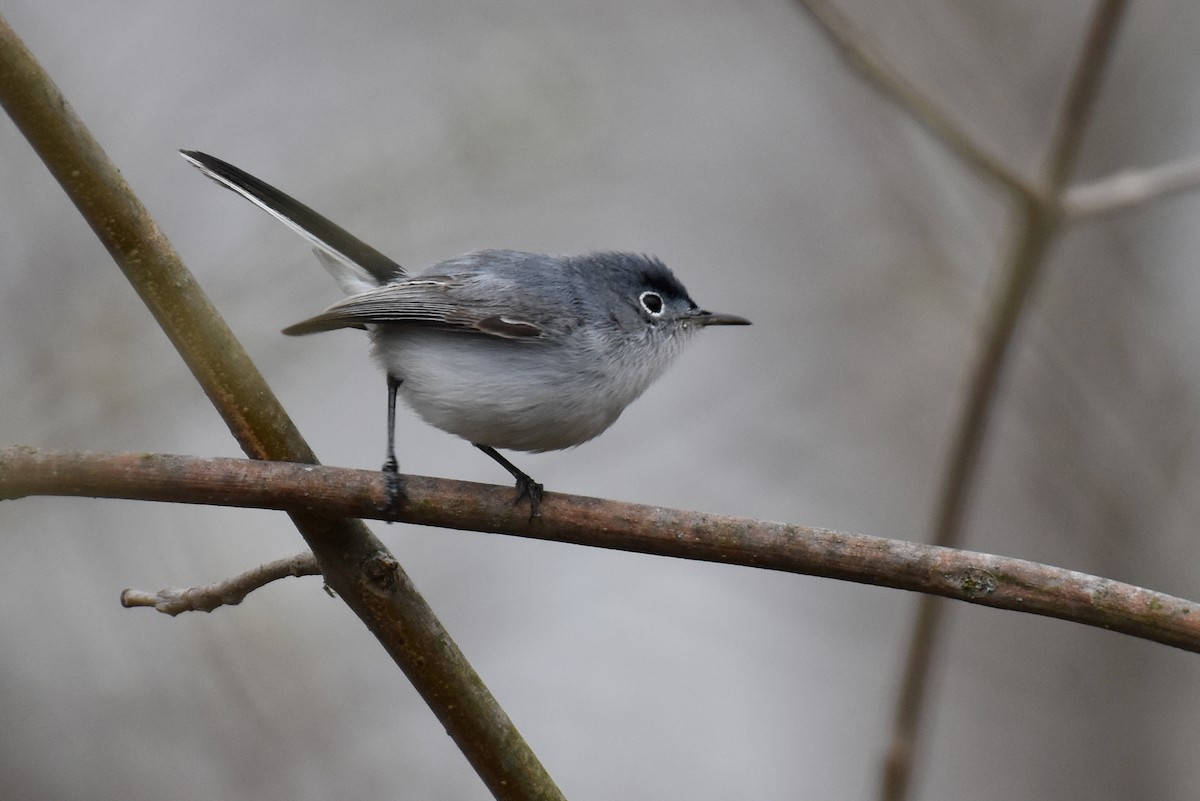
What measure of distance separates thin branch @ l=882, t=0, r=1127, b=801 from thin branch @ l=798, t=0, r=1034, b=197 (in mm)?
107

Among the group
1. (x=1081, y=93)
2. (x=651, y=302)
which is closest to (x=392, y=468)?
(x=651, y=302)

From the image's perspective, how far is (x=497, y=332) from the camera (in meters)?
3.15

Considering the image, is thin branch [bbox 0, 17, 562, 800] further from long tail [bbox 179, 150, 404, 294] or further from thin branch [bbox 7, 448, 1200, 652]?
long tail [bbox 179, 150, 404, 294]

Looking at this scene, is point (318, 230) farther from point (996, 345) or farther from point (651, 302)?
point (996, 345)

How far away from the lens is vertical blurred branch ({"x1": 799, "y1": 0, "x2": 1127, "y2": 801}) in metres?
3.12

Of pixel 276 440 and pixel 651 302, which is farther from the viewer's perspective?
pixel 651 302

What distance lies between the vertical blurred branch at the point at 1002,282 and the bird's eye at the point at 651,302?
0.95m

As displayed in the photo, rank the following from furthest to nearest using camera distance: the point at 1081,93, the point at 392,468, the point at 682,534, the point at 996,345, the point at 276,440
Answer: the point at 996,345 → the point at 1081,93 → the point at 392,468 → the point at 276,440 → the point at 682,534

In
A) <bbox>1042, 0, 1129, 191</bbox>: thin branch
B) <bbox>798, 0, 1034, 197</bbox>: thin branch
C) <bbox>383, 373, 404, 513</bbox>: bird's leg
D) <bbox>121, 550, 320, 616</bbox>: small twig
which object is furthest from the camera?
<bbox>798, 0, 1034, 197</bbox>: thin branch

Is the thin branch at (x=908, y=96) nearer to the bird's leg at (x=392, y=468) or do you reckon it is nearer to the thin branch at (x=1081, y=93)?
the thin branch at (x=1081, y=93)

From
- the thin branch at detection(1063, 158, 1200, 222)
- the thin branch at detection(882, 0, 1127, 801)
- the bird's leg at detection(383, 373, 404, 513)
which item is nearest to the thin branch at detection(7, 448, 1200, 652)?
the bird's leg at detection(383, 373, 404, 513)

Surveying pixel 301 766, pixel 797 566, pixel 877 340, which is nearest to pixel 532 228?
pixel 877 340

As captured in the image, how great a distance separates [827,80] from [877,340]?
5.96 ft

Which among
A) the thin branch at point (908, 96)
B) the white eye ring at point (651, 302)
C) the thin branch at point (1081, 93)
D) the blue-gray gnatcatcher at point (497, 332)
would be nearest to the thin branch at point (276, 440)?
the blue-gray gnatcatcher at point (497, 332)
